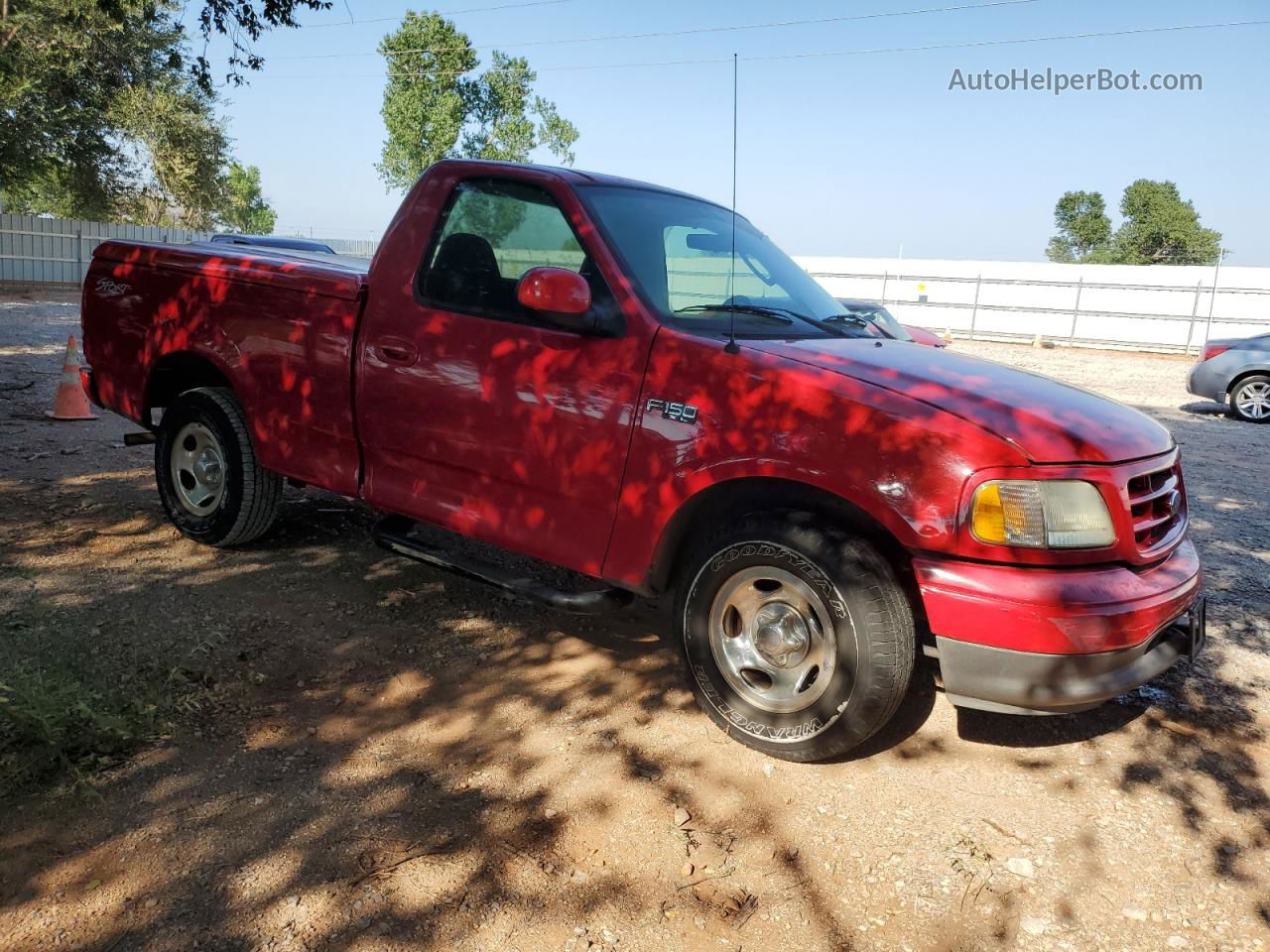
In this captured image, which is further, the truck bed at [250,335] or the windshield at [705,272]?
the truck bed at [250,335]

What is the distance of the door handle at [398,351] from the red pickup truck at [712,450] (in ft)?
0.04

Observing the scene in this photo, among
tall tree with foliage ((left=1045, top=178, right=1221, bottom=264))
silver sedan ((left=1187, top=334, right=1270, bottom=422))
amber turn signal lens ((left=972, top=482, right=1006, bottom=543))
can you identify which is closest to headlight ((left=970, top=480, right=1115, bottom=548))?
amber turn signal lens ((left=972, top=482, right=1006, bottom=543))

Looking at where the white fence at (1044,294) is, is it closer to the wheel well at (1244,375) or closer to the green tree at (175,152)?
the green tree at (175,152)

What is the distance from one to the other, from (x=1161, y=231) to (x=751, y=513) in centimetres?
7214

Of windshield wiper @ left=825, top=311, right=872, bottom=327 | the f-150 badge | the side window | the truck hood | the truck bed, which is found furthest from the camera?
the truck bed

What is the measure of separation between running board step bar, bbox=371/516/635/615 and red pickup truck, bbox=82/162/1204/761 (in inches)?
0.6

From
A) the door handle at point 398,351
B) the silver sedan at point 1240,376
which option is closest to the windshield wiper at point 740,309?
the door handle at point 398,351

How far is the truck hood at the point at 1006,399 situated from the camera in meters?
2.98

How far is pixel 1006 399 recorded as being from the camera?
318 centimetres

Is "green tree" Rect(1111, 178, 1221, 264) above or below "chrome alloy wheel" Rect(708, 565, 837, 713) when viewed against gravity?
above

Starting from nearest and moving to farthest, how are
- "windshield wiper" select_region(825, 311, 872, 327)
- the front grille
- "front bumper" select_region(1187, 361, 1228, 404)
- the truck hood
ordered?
the truck hood, the front grille, "windshield wiper" select_region(825, 311, 872, 327), "front bumper" select_region(1187, 361, 1228, 404)

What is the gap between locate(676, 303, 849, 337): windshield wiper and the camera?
3711mm

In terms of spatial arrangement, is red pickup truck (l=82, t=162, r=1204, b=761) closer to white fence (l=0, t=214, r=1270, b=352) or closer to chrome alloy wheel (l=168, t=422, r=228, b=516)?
chrome alloy wheel (l=168, t=422, r=228, b=516)

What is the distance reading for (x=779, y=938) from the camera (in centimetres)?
253
